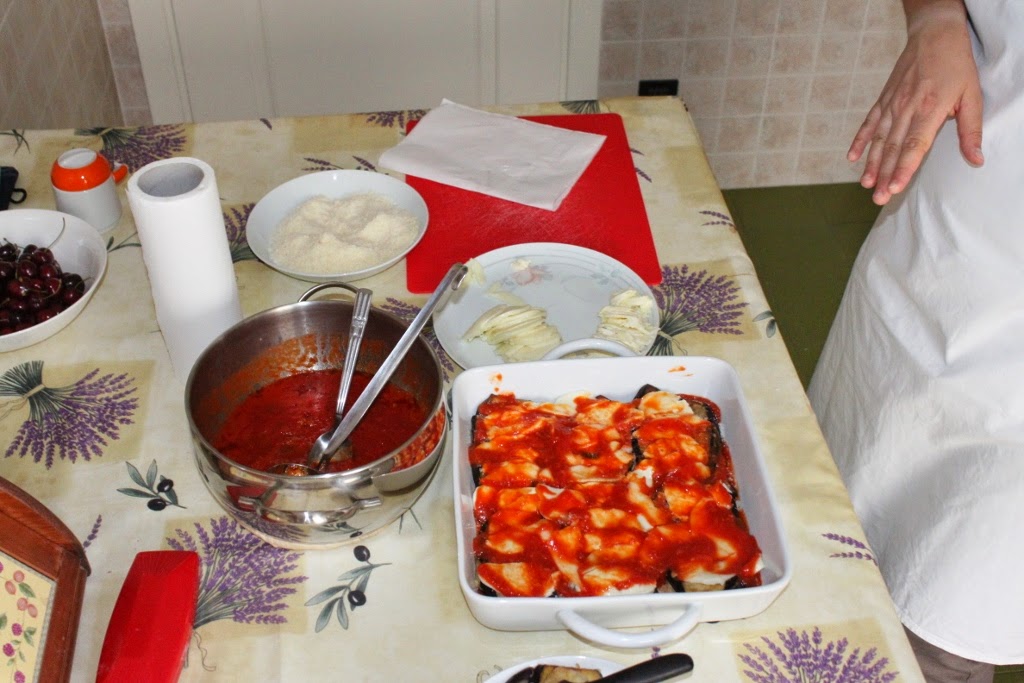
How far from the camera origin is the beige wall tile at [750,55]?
2.52m

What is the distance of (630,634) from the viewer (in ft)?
2.40

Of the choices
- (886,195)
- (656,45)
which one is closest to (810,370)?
(656,45)

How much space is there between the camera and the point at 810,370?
2256 millimetres

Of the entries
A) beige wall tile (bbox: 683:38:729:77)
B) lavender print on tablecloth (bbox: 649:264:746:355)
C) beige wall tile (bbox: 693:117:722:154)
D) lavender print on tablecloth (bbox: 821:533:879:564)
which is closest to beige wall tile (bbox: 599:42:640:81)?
beige wall tile (bbox: 683:38:729:77)

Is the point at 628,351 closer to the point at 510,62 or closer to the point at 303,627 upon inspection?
the point at 303,627

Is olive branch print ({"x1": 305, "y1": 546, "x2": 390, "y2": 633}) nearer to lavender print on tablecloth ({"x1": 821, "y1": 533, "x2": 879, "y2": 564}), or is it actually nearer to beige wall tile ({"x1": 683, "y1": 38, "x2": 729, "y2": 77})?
lavender print on tablecloth ({"x1": 821, "y1": 533, "x2": 879, "y2": 564})

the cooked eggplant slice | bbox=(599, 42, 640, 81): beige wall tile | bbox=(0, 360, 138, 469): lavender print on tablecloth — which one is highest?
the cooked eggplant slice

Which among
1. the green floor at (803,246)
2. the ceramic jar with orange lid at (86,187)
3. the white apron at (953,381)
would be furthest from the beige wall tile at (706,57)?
the ceramic jar with orange lid at (86,187)

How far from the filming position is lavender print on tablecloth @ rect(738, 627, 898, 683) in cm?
80

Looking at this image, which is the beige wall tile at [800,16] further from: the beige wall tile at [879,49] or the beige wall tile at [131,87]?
the beige wall tile at [131,87]

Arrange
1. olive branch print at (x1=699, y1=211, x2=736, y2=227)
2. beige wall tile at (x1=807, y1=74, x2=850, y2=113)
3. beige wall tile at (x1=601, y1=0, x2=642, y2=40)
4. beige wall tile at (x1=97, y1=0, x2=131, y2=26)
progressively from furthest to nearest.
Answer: beige wall tile at (x1=807, y1=74, x2=850, y2=113), beige wall tile at (x1=601, y1=0, x2=642, y2=40), beige wall tile at (x1=97, y1=0, x2=131, y2=26), olive branch print at (x1=699, y1=211, x2=736, y2=227)

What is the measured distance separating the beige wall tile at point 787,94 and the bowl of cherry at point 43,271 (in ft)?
6.38

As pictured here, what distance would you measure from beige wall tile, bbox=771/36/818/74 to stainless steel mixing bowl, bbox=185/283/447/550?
1.94 m

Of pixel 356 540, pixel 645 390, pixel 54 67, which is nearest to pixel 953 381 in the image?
pixel 645 390
